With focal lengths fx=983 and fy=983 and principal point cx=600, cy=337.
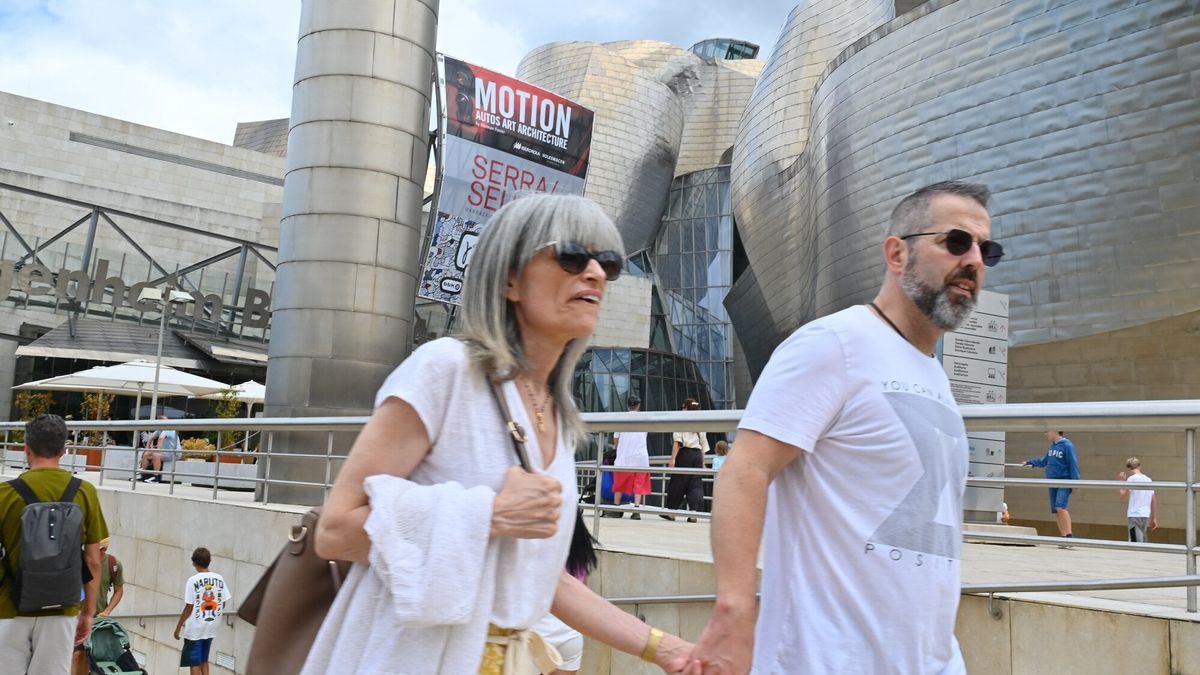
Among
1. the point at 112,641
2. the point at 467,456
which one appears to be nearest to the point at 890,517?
the point at 467,456

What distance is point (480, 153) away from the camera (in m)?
18.9

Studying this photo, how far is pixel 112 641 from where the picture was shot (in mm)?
7188

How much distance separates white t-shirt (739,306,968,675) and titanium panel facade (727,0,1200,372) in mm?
20485

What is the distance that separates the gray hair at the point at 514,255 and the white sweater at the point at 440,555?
7 cm

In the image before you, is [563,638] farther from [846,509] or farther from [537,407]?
[537,407]

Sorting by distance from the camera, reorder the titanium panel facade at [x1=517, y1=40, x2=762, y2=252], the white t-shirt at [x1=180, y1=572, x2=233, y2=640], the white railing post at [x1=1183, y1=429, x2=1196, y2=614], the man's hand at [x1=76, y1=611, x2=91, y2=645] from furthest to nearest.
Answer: the titanium panel facade at [x1=517, y1=40, x2=762, y2=252]
the white t-shirt at [x1=180, y1=572, x2=233, y2=640]
the man's hand at [x1=76, y1=611, x2=91, y2=645]
the white railing post at [x1=1183, y1=429, x2=1196, y2=614]

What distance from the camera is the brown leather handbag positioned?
1.65 m

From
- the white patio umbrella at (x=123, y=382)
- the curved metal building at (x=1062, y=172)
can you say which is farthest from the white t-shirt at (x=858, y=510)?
the curved metal building at (x=1062, y=172)

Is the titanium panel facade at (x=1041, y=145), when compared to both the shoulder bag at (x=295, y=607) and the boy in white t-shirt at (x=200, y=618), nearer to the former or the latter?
the boy in white t-shirt at (x=200, y=618)

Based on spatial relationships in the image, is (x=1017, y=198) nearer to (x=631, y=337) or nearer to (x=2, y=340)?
(x=631, y=337)

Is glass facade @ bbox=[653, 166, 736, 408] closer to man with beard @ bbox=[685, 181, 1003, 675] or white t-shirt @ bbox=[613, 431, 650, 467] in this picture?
white t-shirt @ bbox=[613, 431, 650, 467]

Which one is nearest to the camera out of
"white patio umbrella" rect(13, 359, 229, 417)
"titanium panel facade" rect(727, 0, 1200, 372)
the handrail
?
the handrail

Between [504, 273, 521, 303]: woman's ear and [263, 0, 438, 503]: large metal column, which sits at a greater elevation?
[263, 0, 438, 503]: large metal column

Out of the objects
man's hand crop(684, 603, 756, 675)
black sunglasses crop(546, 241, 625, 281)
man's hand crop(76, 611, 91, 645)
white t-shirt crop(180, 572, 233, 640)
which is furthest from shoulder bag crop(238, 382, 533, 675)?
white t-shirt crop(180, 572, 233, 640)
